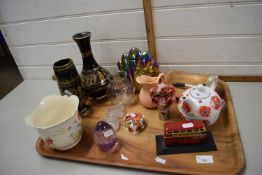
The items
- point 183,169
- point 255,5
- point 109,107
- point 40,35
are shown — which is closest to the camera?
point 183,169

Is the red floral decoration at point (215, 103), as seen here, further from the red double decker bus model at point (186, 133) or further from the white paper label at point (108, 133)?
the white paper label at point (108, 133)

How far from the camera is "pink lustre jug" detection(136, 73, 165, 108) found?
726 millimetres

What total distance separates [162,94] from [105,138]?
9.2 inches

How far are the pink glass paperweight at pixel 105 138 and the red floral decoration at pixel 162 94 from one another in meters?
0.18

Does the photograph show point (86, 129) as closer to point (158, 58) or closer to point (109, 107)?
point (109, 107)

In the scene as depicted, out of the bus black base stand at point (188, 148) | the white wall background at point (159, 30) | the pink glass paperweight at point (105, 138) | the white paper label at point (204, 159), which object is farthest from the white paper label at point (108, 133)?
the white wall background at point (159, 30)

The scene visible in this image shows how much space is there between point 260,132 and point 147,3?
565 mm

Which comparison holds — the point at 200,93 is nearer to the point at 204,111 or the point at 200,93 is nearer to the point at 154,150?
the point at 204,111

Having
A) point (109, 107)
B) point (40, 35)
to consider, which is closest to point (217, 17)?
point (109, 107)

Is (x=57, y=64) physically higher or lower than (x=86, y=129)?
higher

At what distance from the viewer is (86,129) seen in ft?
2.44

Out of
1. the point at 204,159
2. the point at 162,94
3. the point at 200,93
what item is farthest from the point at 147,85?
the point at 204,159

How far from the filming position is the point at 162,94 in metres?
0.71

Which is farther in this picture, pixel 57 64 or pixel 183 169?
pixel 57 64
